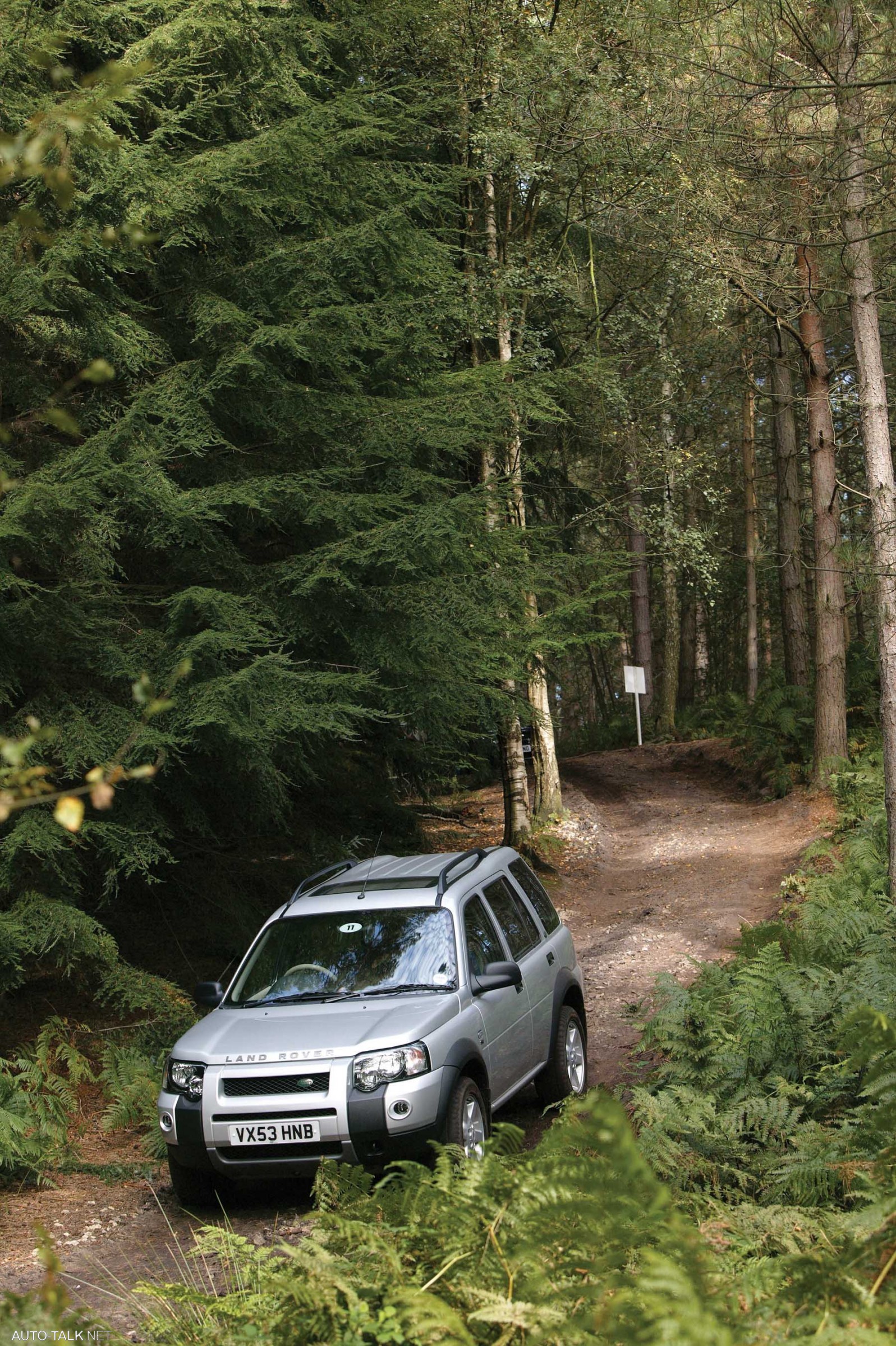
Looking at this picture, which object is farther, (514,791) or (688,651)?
(688,651)

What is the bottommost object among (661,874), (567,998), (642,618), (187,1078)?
(661,874)

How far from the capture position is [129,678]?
952cm

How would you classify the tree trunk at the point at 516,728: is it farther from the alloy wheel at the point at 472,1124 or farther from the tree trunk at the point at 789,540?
the alloy wheel at the point at 472,1124

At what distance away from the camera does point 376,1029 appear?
6.62 m

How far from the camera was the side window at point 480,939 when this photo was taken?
7.59 meters

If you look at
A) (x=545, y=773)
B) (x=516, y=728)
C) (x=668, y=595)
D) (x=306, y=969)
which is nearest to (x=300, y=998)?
(x=306, y=969)

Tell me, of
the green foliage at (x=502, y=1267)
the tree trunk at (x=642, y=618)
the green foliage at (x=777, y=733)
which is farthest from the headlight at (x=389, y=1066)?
the tree trunk at (x=642, y=618)

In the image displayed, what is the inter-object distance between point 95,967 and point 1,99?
692 cm

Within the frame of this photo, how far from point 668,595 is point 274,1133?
29198mm

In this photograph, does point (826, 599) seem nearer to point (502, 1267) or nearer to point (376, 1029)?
point (376, 1029)

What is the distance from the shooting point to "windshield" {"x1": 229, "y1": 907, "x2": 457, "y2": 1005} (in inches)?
289

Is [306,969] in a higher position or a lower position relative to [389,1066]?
higher

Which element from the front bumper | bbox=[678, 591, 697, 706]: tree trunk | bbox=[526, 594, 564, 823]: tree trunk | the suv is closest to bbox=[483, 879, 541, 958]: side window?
the suv

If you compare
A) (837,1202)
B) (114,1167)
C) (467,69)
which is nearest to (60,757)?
(114,1167)
